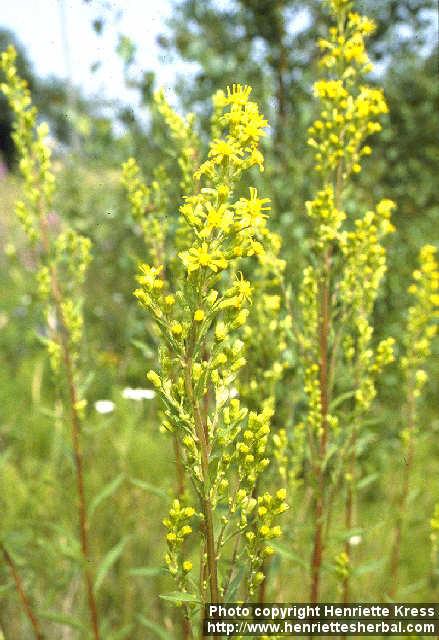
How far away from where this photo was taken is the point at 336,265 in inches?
85.3

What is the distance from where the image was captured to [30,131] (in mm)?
2289

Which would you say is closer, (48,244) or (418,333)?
(48,244)

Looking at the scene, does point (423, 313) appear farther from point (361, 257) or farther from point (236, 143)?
A: point (236, 143)

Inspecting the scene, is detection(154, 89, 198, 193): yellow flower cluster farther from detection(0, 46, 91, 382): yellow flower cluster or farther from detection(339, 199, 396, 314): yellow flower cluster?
detection(339, 199, 396, 314): yellow flower cluster

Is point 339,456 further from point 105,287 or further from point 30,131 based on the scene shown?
point 105,287

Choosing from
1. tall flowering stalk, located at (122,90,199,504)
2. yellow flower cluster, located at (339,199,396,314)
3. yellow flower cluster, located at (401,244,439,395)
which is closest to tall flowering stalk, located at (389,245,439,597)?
Answer: yellow flower cluster, located at (401,244,439,395)

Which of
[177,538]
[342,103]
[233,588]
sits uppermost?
[342,103]

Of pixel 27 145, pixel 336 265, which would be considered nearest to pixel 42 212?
pixel 27 145

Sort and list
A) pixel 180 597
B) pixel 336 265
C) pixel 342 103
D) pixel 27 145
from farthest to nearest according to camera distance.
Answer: pixel 27 145 < pixel 336 265 < pixel 342 103 < pixel 180 597

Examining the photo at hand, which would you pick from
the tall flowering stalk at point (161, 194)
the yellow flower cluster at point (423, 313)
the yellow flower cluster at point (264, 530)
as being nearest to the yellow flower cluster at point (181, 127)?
the tall flowering stalk at point (161, 194)

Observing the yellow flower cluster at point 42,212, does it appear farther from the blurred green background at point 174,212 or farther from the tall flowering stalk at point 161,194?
the blurred green background at point 174,212

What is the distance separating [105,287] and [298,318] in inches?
168

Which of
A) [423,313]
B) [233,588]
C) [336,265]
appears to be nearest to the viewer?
[233,588]

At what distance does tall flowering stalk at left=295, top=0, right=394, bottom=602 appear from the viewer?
78.7 inches
